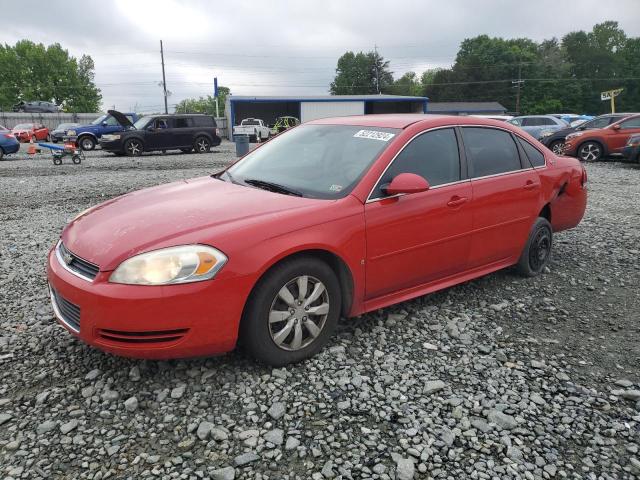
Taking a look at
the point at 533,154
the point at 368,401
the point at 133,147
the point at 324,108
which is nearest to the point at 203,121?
the point at 133,147

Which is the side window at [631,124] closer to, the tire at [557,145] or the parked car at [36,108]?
the tire at [557,145]

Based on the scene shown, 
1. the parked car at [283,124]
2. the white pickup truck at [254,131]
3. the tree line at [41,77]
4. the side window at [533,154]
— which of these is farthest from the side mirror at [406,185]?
the tree line at [41,77]

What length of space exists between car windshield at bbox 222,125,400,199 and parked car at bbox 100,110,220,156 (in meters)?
16.9

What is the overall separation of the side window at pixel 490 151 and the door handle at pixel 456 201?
1.01 feet

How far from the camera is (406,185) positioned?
3.24 m

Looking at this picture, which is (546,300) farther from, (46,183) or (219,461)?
(46,183)

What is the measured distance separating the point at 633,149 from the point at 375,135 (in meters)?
14.4

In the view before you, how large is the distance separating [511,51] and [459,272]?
313ft

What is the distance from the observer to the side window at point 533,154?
15.0 feet

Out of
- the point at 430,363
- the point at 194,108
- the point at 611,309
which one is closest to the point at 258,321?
the point at 430,363

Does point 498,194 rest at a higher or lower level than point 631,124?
lower

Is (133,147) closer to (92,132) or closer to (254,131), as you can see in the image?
→ (92,132)

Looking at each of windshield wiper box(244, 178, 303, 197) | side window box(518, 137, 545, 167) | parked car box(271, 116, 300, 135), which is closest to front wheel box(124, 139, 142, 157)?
windshield wiper box(244, 178, 303, 197)

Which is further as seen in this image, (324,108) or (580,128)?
(324,108)
